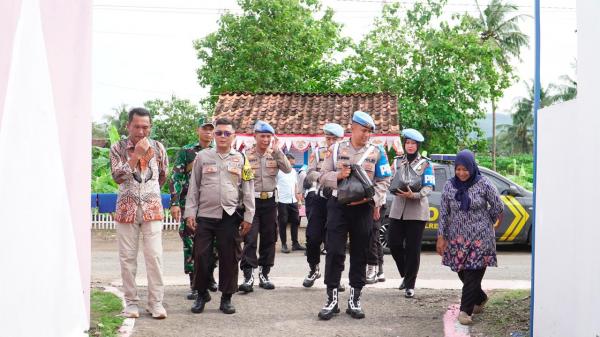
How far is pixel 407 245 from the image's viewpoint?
8.91 m

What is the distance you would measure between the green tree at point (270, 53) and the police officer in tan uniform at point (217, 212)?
2133 centimetres

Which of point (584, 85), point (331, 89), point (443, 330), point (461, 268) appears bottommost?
point (443, 330)

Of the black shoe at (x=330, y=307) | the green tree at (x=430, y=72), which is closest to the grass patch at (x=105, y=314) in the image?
the black shoe at (x=330, y=307)

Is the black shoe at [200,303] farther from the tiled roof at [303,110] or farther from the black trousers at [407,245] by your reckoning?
the tiled roof at [303,110]

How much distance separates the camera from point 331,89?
96.7ft

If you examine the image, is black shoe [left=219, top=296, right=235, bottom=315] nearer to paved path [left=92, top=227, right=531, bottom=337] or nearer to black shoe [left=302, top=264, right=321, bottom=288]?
paved path [left=92, top=227, right=531, bottom=337]

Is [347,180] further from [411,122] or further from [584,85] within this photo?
[411,122]

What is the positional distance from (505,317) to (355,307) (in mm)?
1500

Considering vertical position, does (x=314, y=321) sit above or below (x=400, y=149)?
below

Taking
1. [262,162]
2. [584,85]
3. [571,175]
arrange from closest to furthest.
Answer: [584,85] → [571,175] → [262,162]

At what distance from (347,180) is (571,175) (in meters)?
2.49

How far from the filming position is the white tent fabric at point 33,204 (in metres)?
4.52

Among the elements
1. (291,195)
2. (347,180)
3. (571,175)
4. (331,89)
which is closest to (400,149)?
(291,195)

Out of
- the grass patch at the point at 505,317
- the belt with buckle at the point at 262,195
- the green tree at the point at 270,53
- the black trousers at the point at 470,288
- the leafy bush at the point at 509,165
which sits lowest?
the grass patch at the point at 505,317
